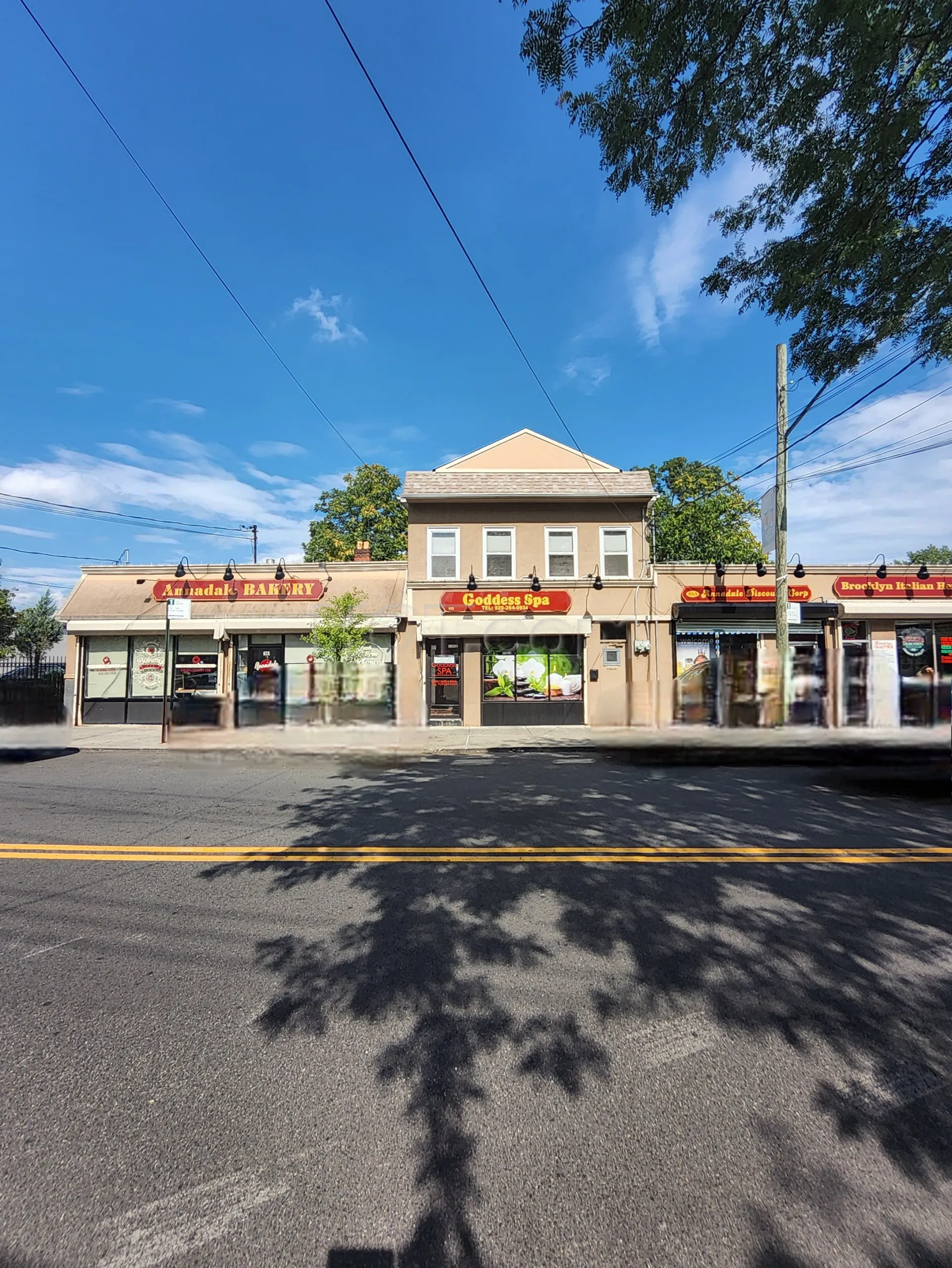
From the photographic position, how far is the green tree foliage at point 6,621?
2869cm

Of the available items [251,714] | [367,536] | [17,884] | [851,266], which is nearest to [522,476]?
[251,714]

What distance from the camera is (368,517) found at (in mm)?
37312

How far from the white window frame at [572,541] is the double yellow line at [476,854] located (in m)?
13.2

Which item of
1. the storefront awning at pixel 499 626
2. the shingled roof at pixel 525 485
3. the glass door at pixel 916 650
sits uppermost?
the shingled roof at pixel 525 485

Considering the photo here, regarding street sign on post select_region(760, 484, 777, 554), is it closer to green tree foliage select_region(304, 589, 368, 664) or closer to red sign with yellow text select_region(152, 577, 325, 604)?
green tree foliage select_region(304, 589, 368, 664)

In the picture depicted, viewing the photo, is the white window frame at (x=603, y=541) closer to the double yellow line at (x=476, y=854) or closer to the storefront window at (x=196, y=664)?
the storefront window at (x=196, y=664)

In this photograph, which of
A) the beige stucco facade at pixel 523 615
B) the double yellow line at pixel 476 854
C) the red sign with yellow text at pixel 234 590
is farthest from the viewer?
the red sign with yellow text at pixel 234 590

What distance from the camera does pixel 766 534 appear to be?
14383 mm

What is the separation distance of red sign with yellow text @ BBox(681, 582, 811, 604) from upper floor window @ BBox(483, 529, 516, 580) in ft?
17.9

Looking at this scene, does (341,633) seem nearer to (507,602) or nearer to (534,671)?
(507,602)

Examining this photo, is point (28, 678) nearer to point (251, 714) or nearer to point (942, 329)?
point (251, 714)

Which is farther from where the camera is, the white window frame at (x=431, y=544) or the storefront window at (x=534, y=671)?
the white window frame at (x=431, y=544)

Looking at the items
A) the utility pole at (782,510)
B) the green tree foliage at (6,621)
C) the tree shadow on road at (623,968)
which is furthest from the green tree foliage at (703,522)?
the green tree foliage at (6,621)

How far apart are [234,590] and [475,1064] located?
712 inches
